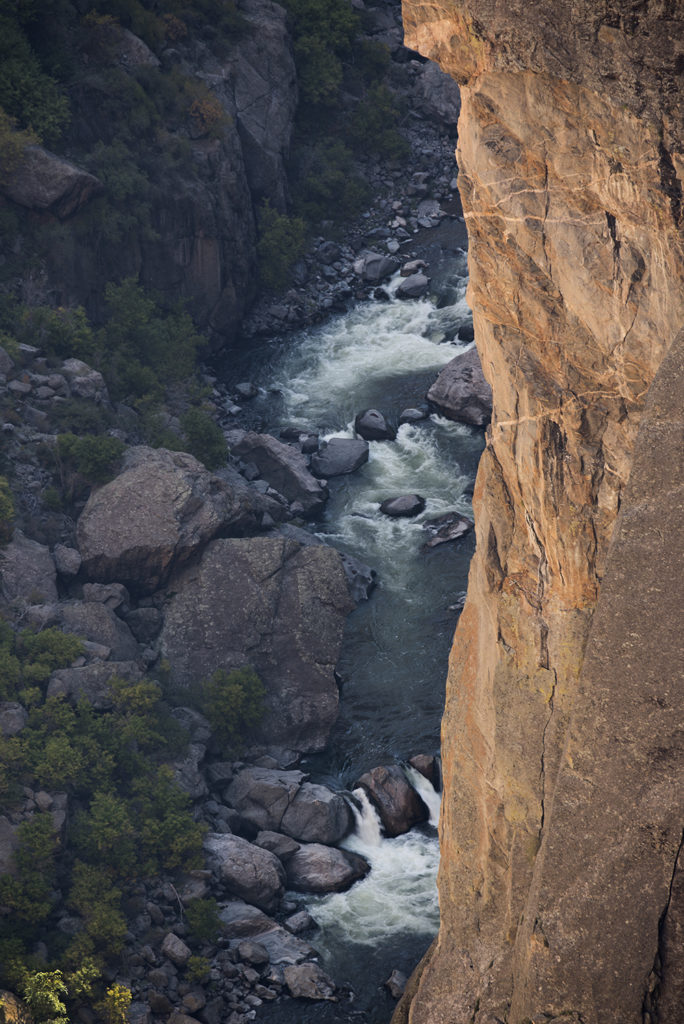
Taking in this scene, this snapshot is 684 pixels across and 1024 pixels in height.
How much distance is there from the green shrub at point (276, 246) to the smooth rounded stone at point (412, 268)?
3.93m

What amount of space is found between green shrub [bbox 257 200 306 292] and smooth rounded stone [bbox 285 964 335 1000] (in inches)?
1012

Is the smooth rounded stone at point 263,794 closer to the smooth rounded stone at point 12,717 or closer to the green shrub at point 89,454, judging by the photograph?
the smooth rounded stone at point 12,717

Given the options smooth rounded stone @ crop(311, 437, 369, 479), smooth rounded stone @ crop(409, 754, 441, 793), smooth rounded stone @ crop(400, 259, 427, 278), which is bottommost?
smooth rounded stone @ crop(409, 754, 441, 793)

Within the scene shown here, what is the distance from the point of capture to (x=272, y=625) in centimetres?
A: 2530

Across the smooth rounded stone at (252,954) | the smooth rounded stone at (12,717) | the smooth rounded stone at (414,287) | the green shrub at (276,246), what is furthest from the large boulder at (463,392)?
the smooth rounded stone at (252,954)

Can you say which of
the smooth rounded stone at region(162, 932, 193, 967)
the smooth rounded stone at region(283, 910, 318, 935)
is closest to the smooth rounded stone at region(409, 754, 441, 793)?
the smooth rounded stone at region(283, 910, 318, 935)

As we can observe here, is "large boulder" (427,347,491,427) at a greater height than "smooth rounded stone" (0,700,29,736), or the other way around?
"large boulder" (427,347,491,427)

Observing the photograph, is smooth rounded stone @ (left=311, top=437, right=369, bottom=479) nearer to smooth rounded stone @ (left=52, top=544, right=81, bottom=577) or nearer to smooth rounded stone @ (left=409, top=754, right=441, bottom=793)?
smooth rounded stone @ (left=52, top=544, right=81, bottom=577)

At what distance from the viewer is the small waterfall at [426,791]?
21.7 metres

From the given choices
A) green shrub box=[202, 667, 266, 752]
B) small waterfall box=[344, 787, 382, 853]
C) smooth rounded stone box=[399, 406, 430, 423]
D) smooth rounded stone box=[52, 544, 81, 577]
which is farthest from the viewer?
smooth rounded stone box=[399, 406, 430, 423]

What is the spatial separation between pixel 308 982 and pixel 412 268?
26.5m

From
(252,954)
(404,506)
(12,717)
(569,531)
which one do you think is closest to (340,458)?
(404,506)

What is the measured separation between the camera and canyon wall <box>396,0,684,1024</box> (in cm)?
707

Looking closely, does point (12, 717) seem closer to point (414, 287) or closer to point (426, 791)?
point (426, 791)
